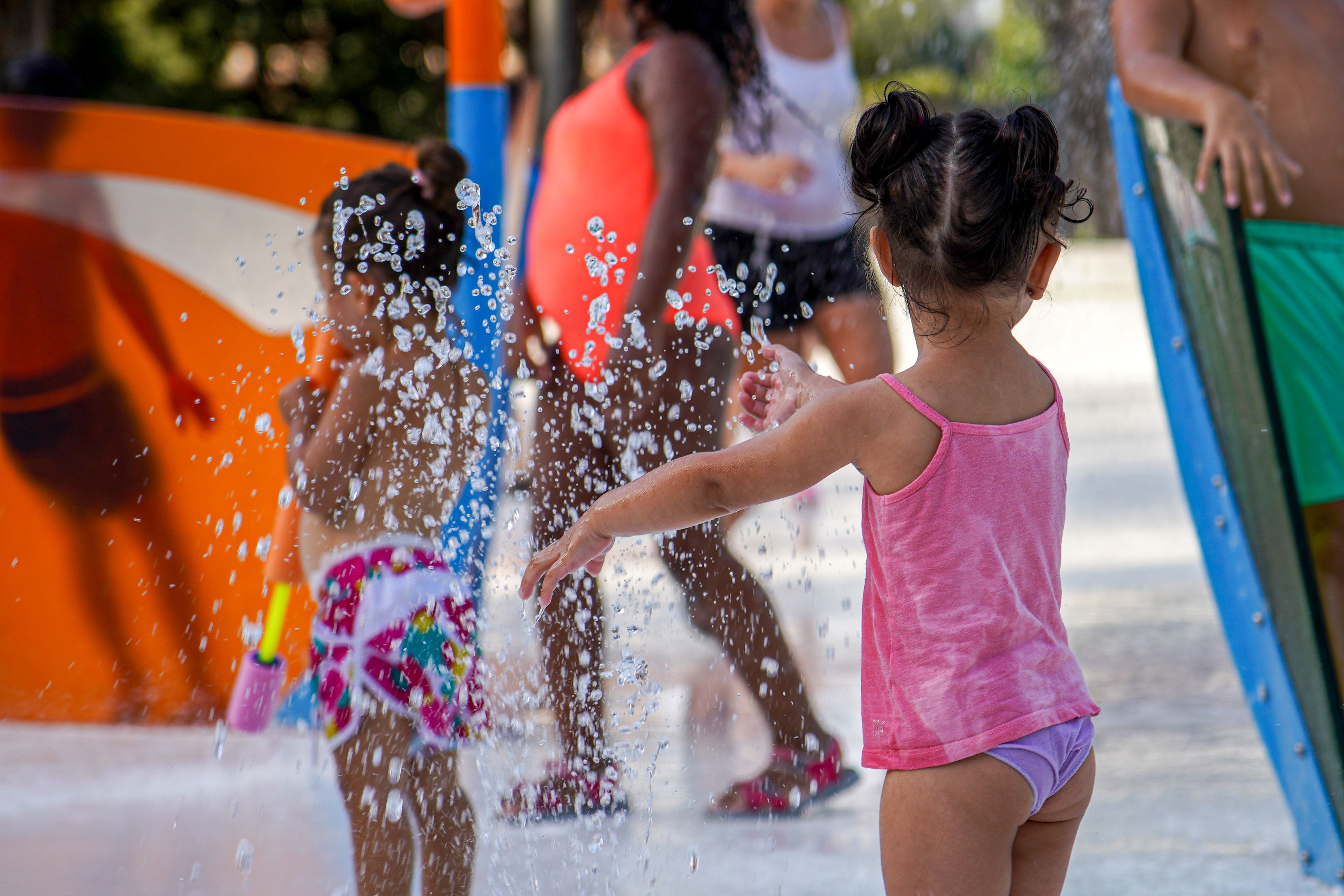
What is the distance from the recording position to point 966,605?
139 cm

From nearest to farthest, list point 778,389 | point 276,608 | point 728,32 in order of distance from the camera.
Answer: point 778,389, point 276,608, point 728,32

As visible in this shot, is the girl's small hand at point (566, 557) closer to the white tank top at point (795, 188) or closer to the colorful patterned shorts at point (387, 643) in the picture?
the colorful patterned shorts at point (387, 643)

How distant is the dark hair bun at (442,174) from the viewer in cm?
A: 230

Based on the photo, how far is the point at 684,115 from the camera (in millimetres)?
2668

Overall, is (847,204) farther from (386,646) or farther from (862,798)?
(386,646)

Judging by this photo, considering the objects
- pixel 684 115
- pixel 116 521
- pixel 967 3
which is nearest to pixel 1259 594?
pixel 684 115

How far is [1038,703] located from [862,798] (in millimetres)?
1414

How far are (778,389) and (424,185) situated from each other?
91cm

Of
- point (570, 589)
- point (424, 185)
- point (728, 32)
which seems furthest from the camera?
point (728, 32)

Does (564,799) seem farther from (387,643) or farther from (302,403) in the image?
(302,403)

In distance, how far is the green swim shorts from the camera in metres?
2.30

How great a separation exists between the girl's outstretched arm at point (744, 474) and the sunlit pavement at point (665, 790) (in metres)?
1.05

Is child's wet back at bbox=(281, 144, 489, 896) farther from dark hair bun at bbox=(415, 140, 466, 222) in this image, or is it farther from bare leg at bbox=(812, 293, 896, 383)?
bare leg at bbox=(812, 293, 896, 383)

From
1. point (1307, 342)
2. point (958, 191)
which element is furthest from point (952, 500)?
point (1307, 342)
